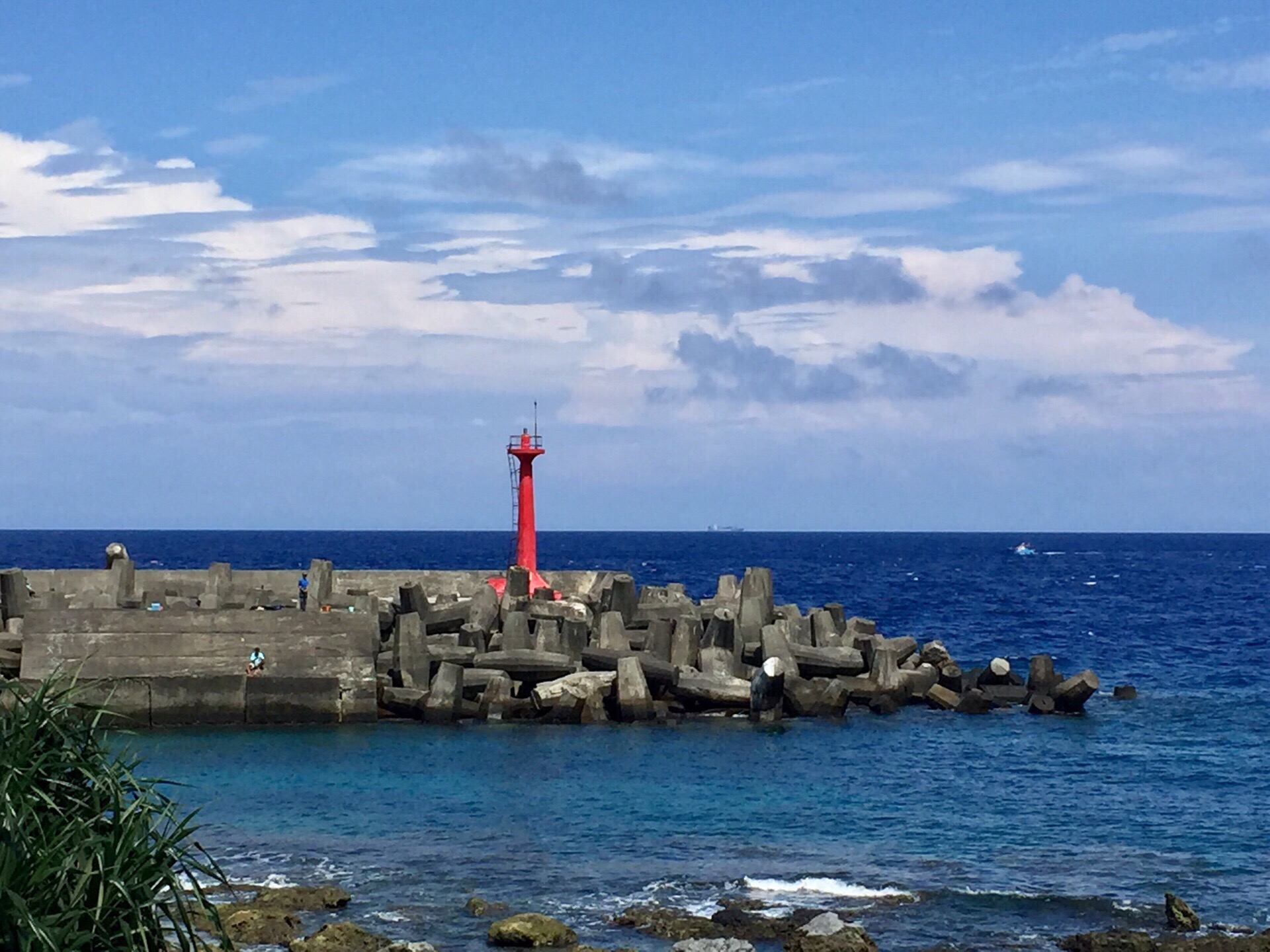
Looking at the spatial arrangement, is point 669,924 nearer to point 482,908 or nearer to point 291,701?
point 482,908

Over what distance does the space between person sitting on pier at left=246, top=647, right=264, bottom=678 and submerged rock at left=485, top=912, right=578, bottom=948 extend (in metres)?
11.2

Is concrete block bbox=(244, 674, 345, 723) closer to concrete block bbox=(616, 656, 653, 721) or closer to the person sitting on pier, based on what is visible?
the person sitting on pier

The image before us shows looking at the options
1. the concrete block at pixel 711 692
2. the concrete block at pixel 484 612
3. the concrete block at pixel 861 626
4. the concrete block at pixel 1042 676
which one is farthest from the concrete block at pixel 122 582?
the concrete block at pixel 1042 676

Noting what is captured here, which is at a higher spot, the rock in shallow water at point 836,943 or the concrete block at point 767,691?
the concrete block at point 767,691

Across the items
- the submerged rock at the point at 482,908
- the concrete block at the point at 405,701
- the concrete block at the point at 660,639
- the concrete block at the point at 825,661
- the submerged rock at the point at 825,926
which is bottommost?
the submerged rock at the point at 482,908

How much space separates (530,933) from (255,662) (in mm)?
11640

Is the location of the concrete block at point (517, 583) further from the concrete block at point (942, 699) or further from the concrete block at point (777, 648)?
the concrete block at point (942, 699)

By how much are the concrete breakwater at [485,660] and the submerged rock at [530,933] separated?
417 inches

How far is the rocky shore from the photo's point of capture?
12.7 metres

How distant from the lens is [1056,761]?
74.4ft

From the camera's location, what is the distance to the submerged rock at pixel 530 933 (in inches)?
509

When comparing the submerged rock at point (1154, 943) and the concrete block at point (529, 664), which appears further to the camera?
the concrete block at point (529, 664)

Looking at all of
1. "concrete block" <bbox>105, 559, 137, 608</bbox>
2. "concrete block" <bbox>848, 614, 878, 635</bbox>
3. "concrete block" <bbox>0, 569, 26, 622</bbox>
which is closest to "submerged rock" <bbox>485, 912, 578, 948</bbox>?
"concrete block" <bbox>0, 569, 26, 622</bbox>

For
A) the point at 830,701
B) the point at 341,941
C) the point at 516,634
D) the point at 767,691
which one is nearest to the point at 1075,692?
the point at 830,701
